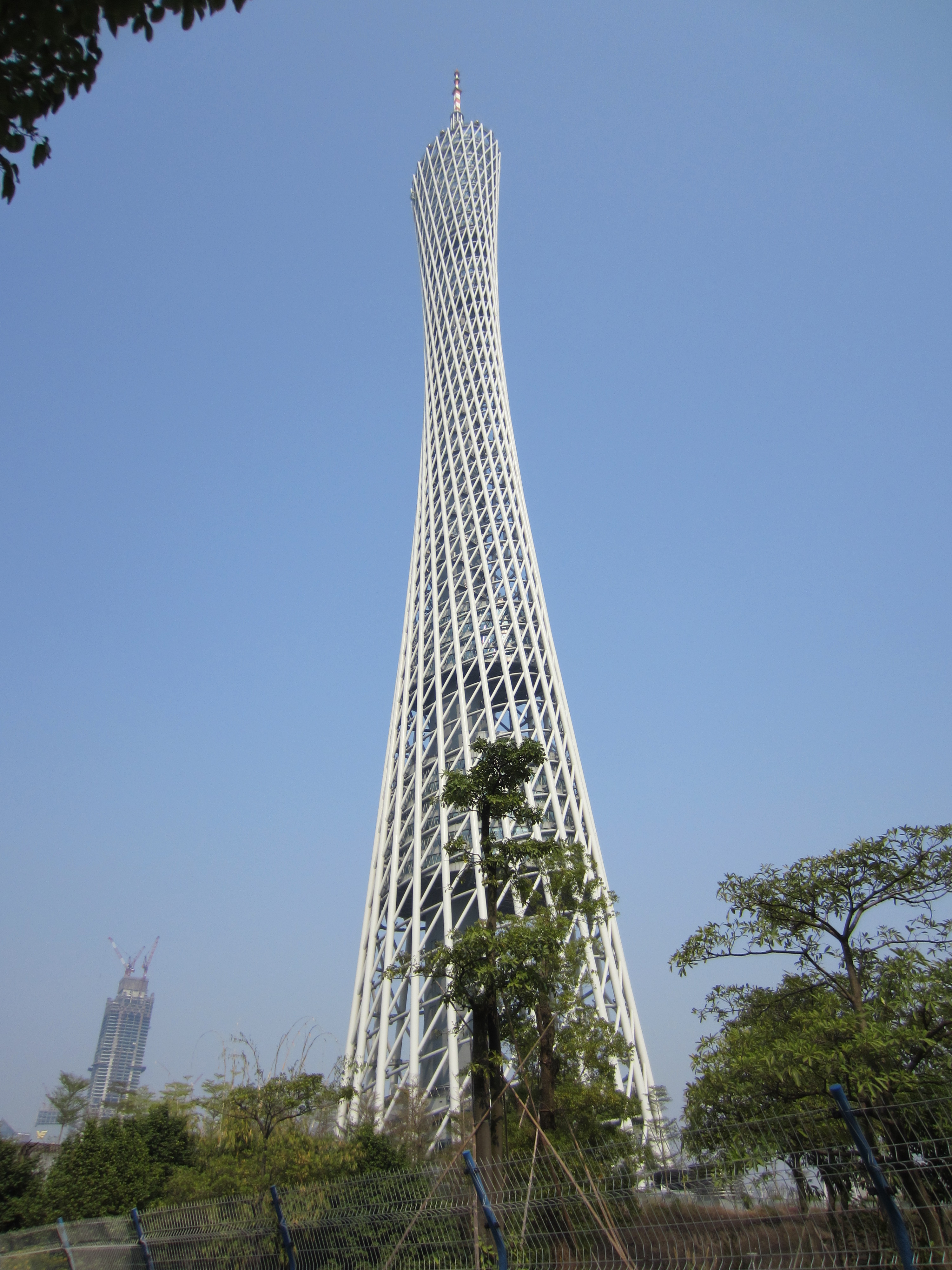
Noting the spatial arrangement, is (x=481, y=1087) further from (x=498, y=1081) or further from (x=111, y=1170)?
(x=111, y=1170)

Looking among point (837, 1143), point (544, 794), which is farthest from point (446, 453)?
point (837, 1143)

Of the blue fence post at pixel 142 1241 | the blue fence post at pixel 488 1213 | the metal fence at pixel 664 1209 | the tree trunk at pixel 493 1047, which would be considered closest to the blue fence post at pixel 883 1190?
the metal fence at pixel 664 1209

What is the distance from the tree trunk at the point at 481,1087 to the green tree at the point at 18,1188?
12405 mm

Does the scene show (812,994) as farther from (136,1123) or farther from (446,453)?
(446,453)

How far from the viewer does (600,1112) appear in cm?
1347

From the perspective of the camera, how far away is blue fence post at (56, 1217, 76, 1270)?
356 inches

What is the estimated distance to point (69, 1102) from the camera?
32.1 metres

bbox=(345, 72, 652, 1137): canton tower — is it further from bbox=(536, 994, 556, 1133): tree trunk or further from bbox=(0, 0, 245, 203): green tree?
bbox=(0, 0, 245, 203): green tree

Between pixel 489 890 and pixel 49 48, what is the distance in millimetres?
7460

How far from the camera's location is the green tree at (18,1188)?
16.0 meters

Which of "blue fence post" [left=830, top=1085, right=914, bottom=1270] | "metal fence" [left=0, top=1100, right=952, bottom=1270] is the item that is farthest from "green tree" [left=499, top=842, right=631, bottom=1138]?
"blue fence post" [left=830, top=1085, right=914, bottom=1270]

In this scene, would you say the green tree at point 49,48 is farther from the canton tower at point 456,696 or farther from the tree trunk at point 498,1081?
the canton tower at point 456,696

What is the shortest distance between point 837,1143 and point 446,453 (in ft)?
89.1

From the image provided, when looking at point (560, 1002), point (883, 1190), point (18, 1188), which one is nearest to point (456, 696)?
point (560, 1002)
